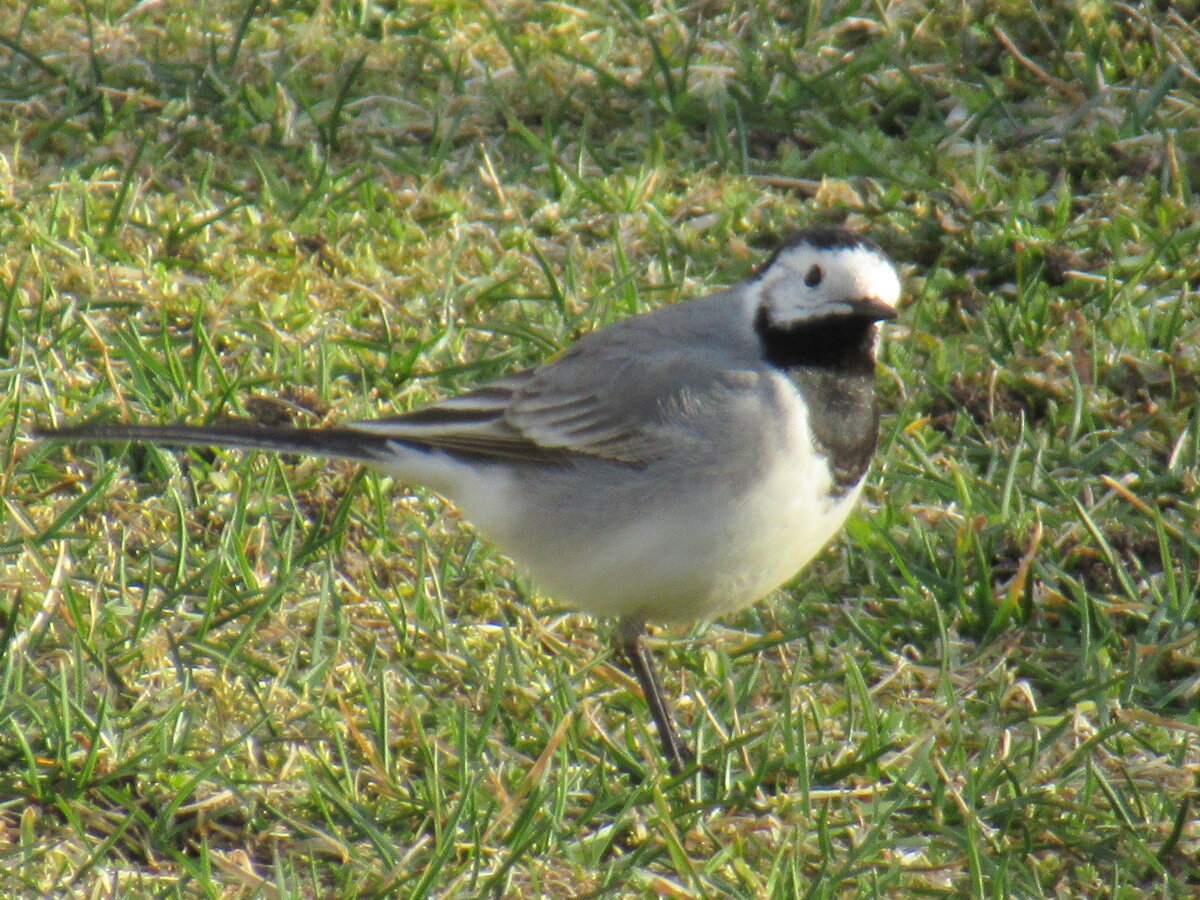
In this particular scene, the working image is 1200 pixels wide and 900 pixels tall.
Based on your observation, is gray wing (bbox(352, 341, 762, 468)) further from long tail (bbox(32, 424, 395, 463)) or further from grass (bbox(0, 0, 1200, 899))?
grass (bbox(0, 0, 1200, 899))

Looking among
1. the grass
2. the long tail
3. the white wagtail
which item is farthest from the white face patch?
the long tail

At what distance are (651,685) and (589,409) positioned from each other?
34.4 inches

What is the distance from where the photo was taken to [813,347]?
522 centimetres

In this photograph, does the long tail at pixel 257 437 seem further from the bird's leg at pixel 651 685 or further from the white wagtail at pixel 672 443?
the bird's leg at pixel 651 685

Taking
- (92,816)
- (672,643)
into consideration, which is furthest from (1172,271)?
(92,816)

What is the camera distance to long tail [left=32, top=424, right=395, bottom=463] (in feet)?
Answer: 17.6

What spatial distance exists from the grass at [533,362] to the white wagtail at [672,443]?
32 cm

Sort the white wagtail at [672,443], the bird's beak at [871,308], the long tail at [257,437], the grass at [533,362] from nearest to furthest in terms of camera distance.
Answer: the grass at [533,362] < the white wagtail at [672,443] < the bird's beak at [871,308] < the long tail at [257,437]

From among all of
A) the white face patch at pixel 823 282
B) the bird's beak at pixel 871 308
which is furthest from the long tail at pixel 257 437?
the bird's beak at pixel 871 308

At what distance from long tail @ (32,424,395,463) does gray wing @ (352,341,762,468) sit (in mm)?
61

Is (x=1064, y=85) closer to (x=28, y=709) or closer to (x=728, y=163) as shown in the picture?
(x=728, y=163)

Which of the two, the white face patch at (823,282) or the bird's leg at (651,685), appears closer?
the bird's leg at (651,685)

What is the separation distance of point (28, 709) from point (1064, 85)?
17.4 feet

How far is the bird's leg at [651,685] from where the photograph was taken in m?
5.00
